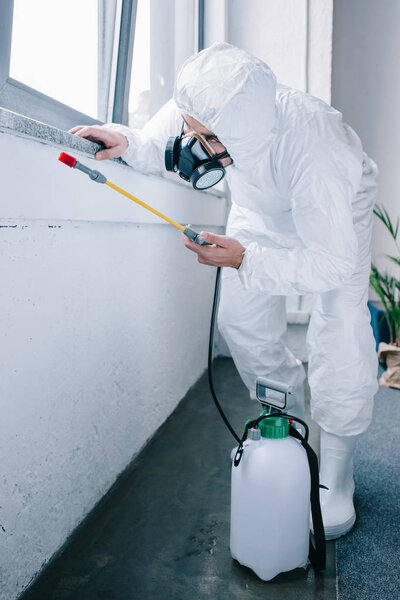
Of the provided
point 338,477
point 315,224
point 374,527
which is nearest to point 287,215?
point 315,224

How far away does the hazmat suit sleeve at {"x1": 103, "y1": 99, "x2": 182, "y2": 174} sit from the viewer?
4.29ft

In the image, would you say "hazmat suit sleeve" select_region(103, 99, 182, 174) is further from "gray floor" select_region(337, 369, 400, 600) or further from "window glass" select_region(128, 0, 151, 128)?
"gray floor" select_region(337, 369, 400, 600)

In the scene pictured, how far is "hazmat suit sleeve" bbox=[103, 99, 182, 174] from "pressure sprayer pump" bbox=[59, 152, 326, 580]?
0.38 metres

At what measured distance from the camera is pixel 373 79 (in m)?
3.11

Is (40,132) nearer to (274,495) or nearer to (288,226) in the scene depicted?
(288,226)

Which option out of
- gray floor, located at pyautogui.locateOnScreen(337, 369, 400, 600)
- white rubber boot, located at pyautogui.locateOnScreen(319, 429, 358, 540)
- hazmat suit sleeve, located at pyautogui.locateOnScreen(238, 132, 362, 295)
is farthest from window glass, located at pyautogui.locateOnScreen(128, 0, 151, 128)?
gray floor, located at pyautogui.locateOnScreen(337, 369, 400, 600)

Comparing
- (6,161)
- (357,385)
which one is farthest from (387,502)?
(6,161)

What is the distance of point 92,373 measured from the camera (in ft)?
4.01

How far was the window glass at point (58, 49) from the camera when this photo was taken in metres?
1.14

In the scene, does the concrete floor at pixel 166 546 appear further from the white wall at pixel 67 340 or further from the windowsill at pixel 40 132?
the windowsill at pixel 40 132

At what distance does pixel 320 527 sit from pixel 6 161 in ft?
3.28

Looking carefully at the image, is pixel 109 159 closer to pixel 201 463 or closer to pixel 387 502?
pixel 201 463

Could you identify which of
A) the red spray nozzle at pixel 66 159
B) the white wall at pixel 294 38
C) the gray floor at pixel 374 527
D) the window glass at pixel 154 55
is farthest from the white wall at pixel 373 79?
the red spray nozzle at pixel 66 159

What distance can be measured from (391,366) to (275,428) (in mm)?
1616
